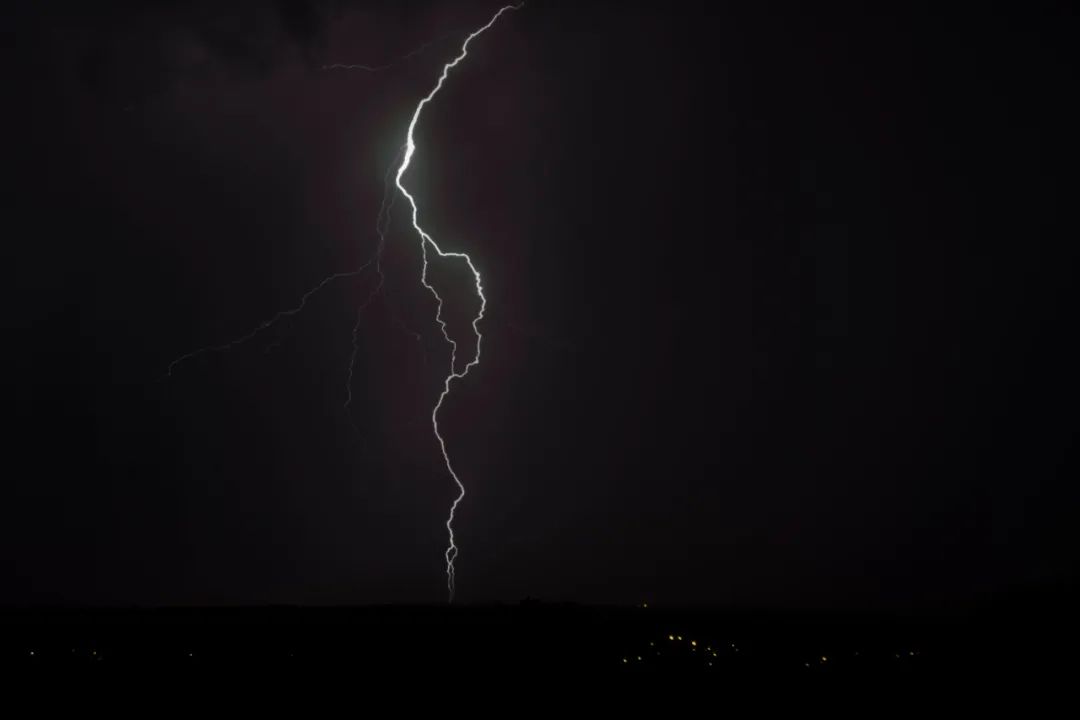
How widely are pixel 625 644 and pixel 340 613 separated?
3.65 metres

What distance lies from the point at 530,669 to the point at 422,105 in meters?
6.56

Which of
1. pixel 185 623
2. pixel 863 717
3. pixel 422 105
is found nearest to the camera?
pixel 863 717

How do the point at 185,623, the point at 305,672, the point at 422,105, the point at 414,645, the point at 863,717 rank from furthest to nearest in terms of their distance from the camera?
1. the point at 422,105
2. the point at 185,623
3. the point at 414,645
4. the point at 305,672
5. the point at 863,717

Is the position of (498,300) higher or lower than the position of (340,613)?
higher

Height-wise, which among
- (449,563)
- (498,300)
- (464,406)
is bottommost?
(449,563)

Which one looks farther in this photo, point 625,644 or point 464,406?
point 464,406

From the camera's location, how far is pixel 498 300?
848 centimetres

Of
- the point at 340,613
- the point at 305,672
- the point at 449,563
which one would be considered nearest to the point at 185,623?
the point at 340,613

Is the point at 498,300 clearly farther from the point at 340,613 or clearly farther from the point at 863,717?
the point at 863,717

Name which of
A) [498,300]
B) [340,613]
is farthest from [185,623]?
[498,300]

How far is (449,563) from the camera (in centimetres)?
870

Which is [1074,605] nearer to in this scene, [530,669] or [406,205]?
[530,669]

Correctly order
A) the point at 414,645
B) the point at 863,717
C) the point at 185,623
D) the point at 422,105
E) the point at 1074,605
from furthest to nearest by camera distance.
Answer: the point at 422,105 < the point at 1074,605 < the point at 185,623 < the point at 414,645 < the point at 863,717

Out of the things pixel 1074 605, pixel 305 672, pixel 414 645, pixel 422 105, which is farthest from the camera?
pixel 422 105
